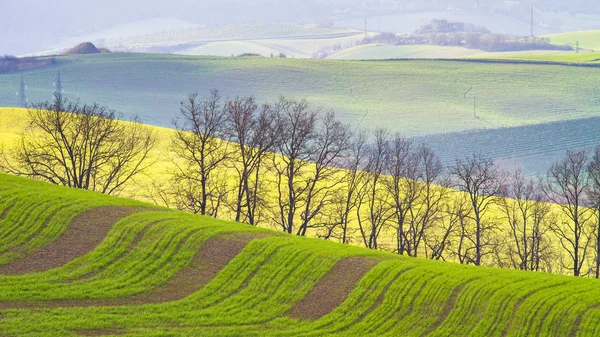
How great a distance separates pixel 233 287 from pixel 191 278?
5.88 ft

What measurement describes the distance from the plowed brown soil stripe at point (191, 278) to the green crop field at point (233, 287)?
52mm

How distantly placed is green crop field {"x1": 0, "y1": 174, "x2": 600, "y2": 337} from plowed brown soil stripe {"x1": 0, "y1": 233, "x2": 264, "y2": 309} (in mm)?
52

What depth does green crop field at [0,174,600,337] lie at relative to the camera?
98.1 feet

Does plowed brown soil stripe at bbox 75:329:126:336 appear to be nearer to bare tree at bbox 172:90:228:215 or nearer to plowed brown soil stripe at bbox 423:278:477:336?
plowed brown soil stripe at bbox 423:278:477:336

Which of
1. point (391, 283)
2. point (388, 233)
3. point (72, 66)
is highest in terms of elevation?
point (72, 66)

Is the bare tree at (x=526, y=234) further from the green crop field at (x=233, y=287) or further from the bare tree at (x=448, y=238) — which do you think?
the green crop field at (x=233, y=287)

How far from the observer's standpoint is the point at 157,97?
153500 mm

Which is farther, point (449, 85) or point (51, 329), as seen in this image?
point (449, 85)

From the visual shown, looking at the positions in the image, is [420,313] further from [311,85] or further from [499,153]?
[311,85]

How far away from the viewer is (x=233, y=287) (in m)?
33.4

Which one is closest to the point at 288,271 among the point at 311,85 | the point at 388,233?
the point at 388,233

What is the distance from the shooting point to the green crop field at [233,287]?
29.9 meters

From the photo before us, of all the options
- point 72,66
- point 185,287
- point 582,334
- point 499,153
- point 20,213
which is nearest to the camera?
point 582,334

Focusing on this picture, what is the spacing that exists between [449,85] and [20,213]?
126 m
